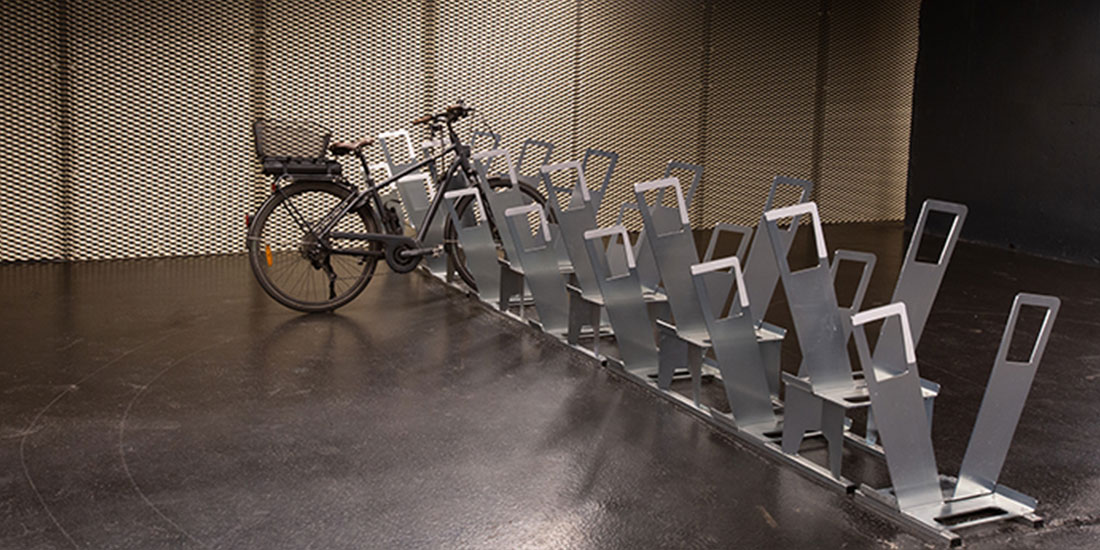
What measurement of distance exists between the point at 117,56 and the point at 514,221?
3.46 m

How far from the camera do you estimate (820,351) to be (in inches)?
116

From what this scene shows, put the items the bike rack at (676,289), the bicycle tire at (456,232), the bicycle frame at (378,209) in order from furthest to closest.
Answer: the bicycle tire at (456,232) → the bicycle frame at (378,209) → the bike rack at (676,289)

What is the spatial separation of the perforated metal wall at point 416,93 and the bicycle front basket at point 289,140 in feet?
7.33

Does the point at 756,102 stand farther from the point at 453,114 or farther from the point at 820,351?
the point at 820,351

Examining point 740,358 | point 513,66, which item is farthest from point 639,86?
point 740,358

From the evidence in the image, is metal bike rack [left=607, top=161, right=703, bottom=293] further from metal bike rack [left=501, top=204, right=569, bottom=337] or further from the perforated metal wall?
the perforated metal wall

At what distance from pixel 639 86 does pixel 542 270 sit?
4138mm

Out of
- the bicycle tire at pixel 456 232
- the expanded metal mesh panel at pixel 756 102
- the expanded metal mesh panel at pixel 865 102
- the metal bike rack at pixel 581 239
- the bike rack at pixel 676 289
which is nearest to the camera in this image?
the bike rack at pixel 676 289

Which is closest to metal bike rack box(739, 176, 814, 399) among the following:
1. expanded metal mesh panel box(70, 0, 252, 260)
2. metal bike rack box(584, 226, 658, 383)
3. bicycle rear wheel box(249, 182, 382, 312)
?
metal bike rack box(584, 226, 658, 383)

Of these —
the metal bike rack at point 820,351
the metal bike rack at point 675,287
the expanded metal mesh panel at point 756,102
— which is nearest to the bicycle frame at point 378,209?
the metal bike rack at point 675,287

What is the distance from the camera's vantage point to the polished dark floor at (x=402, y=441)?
8.64 ft

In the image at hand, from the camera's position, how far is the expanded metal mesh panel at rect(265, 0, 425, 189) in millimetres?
7039

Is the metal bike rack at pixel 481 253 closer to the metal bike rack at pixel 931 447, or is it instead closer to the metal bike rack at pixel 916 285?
the metal bike rack at pixel 916 285

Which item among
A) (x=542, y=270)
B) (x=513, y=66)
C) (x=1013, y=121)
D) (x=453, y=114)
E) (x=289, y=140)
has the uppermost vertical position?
(x=513, y=66)
